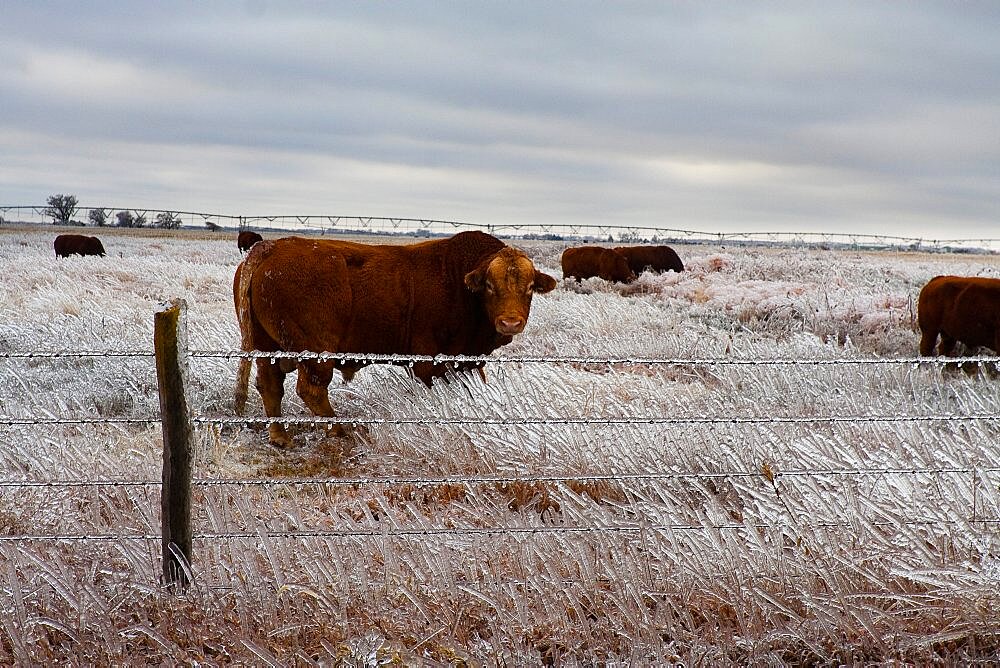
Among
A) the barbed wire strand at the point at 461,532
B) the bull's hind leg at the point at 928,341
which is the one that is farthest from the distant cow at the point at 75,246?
the barbed wire strand at the point at 461,532

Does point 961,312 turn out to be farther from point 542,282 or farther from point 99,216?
point 99,216

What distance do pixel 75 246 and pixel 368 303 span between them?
28.0 metres

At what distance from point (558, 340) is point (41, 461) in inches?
299

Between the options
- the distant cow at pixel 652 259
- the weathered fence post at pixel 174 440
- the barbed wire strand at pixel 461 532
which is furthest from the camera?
the distant cow at pixel 652 259

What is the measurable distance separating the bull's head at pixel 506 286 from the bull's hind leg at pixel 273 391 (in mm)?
1759

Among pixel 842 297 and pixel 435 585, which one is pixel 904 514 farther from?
pixel 842 297

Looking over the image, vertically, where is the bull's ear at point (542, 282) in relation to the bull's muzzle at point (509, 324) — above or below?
above

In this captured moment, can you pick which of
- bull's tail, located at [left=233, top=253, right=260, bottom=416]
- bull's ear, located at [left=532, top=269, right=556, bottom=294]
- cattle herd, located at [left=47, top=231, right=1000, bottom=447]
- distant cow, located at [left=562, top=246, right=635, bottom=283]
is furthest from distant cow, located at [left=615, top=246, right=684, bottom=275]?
bull's tail, located at [left=233, top=253, right=260, bottom=416]

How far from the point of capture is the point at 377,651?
9.81 feet

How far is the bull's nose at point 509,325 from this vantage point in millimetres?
6566

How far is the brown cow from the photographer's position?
6.50m

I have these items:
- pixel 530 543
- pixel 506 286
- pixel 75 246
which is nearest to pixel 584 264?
pixel 75 246

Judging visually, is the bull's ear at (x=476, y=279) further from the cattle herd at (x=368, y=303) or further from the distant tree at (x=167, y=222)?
the distant tree at (x=167, y=222)

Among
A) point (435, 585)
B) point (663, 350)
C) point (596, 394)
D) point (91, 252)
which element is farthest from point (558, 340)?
point (91, 252)
